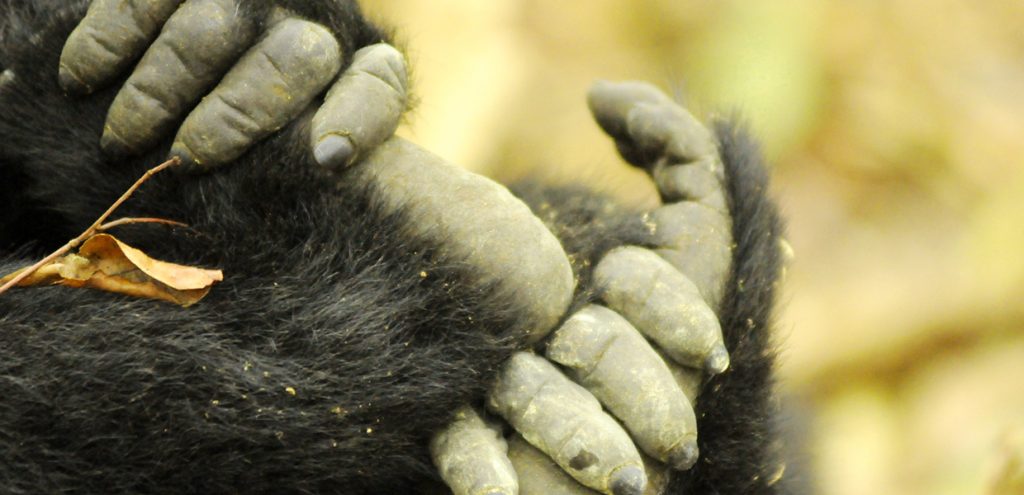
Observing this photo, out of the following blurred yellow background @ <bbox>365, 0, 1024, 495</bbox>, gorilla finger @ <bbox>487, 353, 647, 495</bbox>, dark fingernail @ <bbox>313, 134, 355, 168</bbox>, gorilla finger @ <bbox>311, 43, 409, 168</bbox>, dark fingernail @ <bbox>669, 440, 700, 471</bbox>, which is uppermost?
gorilla finger @ <bbox>311, 43, 409, 168</bbox>

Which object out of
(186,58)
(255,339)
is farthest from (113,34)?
(255,339)

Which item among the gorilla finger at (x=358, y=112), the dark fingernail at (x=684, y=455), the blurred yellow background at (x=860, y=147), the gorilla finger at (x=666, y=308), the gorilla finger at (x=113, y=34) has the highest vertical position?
the gorilla finger at (x=113, y=34)

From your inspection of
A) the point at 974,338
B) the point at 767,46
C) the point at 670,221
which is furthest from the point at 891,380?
the point at 670,221

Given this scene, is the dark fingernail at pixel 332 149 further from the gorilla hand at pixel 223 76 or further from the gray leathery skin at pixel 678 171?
the gray leathery skin at pixel 678 171

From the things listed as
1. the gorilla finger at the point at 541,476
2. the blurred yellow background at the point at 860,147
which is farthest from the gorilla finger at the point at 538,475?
the blurred yellow background at the point at 860,147

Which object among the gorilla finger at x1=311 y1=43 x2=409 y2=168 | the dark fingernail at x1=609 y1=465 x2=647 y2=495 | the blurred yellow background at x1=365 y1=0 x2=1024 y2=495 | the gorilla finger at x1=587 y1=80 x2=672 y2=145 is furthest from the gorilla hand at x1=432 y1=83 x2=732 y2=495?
the blurred yellow background at x1=365 y1=0 x2=1024 y2=495

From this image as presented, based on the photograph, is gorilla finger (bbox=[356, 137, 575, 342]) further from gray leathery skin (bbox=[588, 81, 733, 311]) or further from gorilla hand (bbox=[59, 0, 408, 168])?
gray leathery skin (bbox=[588, 81, 733, 311])
